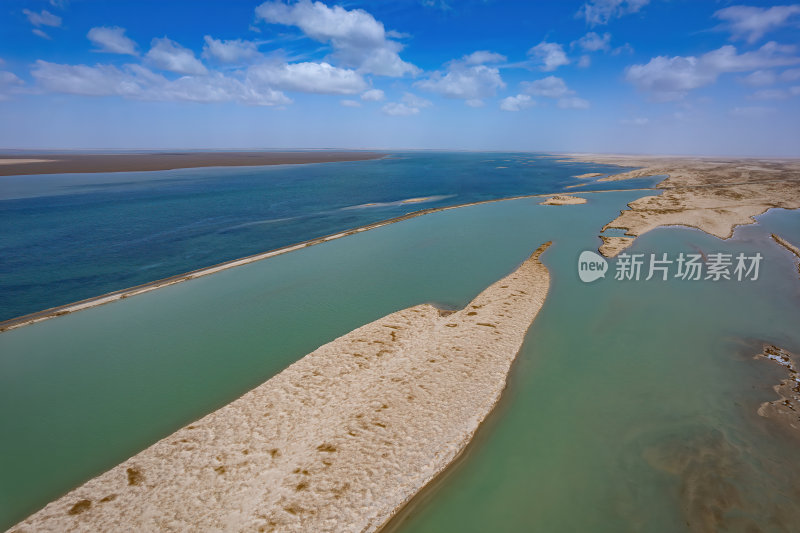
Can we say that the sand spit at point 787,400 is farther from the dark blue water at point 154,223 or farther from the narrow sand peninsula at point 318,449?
the dark blue water at point 154,223

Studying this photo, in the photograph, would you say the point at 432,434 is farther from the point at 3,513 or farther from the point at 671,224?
the point at 671,224

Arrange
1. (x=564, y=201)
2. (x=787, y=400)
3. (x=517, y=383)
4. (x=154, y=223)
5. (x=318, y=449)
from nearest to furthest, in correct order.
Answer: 1. (x=318, y=449)
2. (x=787, y=400)
3. (x=517, y=383)
4. (x=154, y=223)
5. (x=564, y=201)

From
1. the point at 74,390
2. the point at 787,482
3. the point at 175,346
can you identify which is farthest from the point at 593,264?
the point at 74,390

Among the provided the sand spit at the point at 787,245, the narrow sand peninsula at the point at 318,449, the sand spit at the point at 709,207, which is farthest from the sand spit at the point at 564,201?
the narrow sand peninsula at the point at 318,449

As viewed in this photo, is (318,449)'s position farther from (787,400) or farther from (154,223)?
(154,223)

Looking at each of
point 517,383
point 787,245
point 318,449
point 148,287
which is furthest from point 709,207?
point 148,287

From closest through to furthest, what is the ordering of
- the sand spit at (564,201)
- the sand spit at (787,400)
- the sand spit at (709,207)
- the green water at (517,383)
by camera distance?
1. the green water at (517,383)
2. the sand spit at (787,400)
3. the sand spit at (709,207)
4. the sand spit at (564,201)
